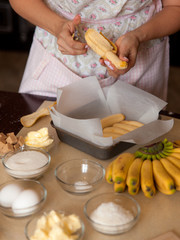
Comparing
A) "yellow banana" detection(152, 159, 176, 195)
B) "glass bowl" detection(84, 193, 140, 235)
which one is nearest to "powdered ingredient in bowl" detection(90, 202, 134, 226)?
"glass bowl" detection(84, 193, 140, 235)

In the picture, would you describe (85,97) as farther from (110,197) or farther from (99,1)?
(110,197)

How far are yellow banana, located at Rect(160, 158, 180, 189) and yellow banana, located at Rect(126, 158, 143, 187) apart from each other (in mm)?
66

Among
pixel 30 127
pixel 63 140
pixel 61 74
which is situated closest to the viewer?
pixel 63 140

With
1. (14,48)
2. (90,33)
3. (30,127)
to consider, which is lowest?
(14,48)

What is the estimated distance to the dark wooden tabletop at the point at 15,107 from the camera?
128 cm

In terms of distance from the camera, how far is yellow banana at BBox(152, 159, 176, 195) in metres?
0.89

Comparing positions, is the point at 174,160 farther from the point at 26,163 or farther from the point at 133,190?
the point at 26,163

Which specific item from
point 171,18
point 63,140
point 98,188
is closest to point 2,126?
point 63,140

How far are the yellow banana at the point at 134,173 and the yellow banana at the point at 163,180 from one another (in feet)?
0.14

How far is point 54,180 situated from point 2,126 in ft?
1.23

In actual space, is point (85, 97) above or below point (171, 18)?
below

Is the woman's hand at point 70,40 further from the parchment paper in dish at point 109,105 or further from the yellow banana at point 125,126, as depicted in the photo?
the yellow banana at point 125,126

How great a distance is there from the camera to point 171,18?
151cm

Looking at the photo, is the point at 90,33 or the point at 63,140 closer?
the point at 63,140
